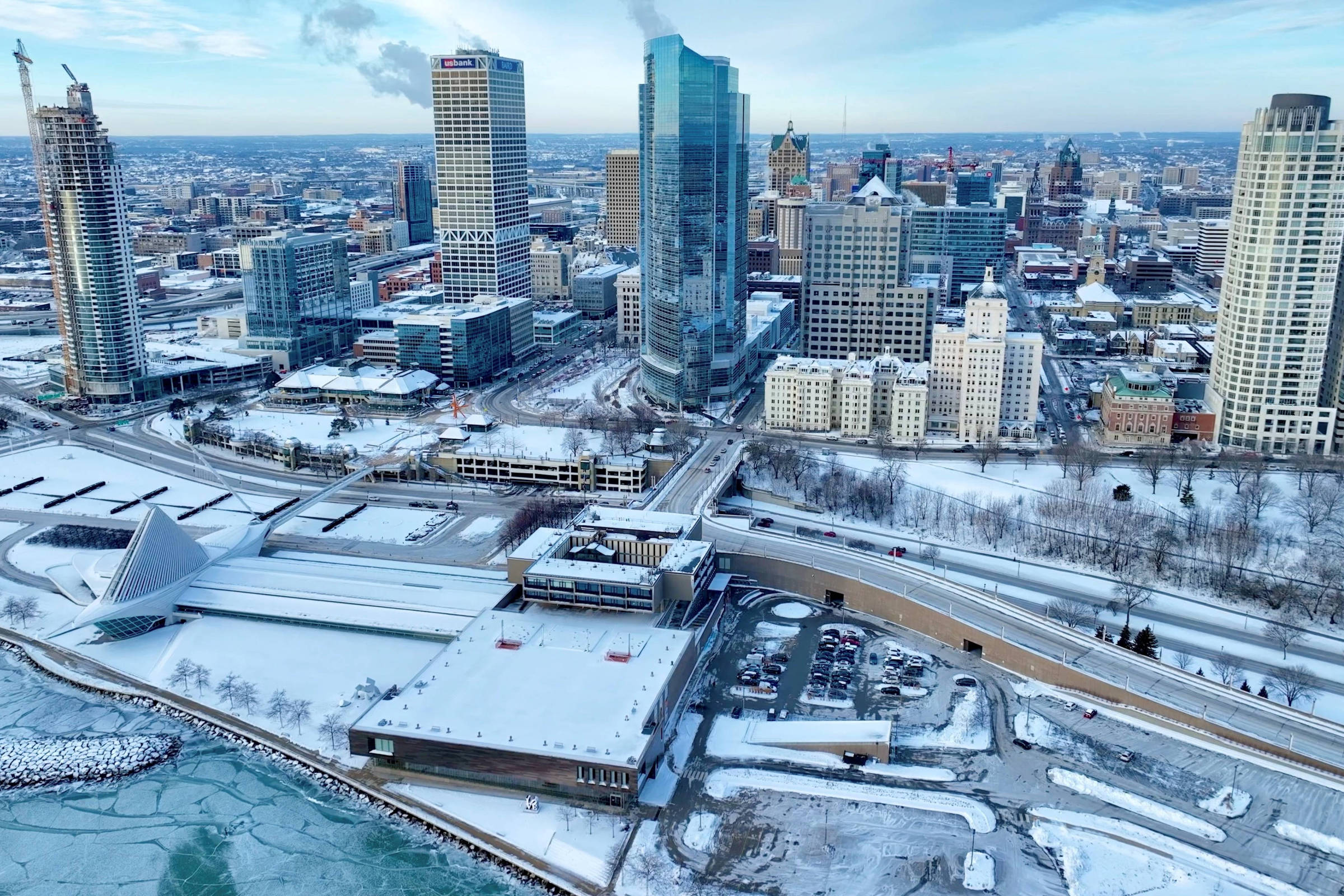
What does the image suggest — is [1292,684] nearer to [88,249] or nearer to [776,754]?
[776,754]

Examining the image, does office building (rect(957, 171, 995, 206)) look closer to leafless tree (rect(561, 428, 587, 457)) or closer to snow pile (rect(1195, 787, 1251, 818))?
leafless tree (rect(561, 428, 587, 457))

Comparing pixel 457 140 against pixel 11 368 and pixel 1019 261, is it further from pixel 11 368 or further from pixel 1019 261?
pixel 1019 261

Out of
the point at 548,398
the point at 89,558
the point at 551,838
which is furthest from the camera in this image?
the point at 548,398

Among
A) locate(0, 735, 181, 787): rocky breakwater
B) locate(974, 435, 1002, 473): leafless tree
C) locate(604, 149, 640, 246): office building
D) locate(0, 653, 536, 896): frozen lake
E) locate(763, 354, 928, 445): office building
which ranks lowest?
locate(0, 653, 536, 896): frozen lake

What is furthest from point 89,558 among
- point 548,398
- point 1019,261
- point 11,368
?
point 1019,261

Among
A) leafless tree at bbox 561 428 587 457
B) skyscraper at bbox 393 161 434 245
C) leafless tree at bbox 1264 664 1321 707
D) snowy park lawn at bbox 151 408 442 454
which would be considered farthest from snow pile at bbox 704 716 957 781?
skyscraper at bbox 393 161 434 245

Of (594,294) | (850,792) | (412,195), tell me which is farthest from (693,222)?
(412,195)
